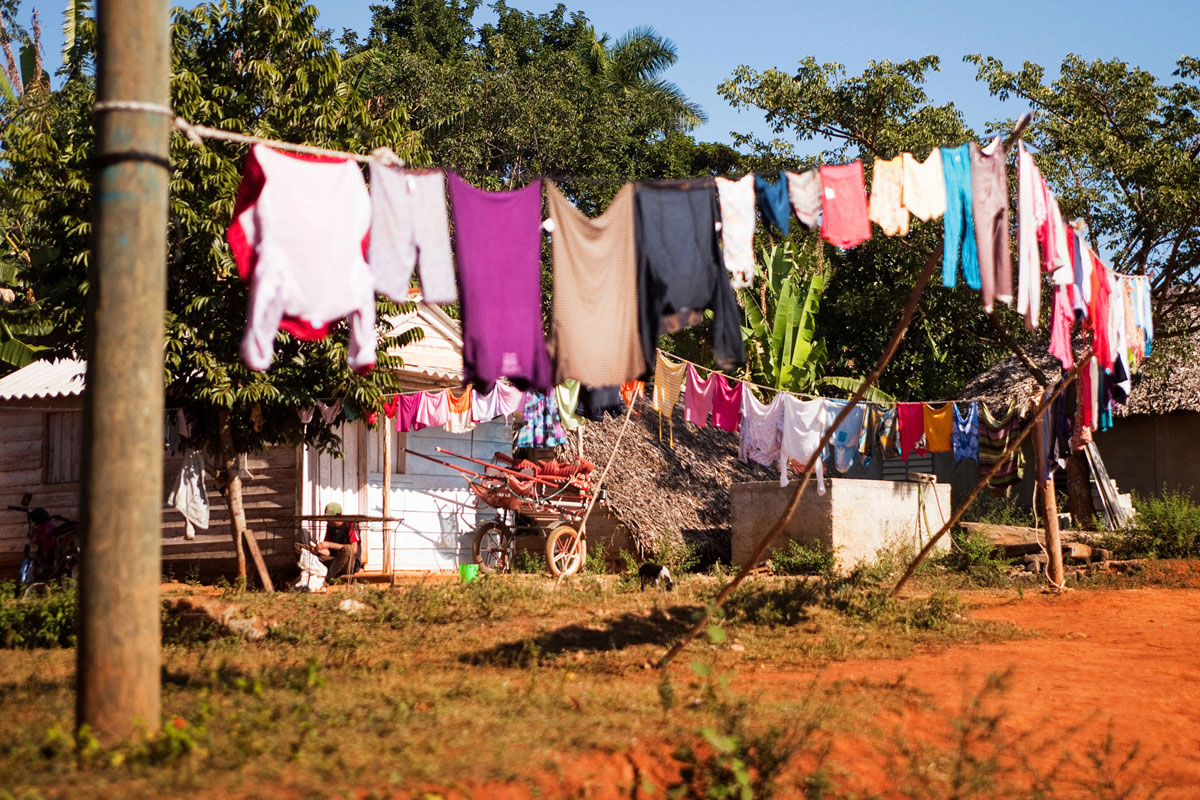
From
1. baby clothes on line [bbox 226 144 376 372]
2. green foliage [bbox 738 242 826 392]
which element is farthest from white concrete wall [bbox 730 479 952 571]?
baby clothes on line [bbox 226 144 376 372]

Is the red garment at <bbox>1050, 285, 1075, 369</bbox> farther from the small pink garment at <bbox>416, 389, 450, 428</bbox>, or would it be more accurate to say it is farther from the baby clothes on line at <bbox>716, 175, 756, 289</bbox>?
the small pink garment at <bbox>416, 389, 450, 428</bbox>

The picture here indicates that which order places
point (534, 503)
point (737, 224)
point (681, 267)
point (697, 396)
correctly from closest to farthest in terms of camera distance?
1. point (681, 267)
2. point (737, 224)
3. point (697, 396)
4. point (534, 503)

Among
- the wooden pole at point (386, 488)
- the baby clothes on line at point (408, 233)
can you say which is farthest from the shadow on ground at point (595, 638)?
the wooden pole at point (386, 488)

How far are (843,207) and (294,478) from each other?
28.1 ft

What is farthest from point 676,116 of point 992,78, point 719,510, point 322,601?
point 322,601

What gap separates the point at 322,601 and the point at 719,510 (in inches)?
340

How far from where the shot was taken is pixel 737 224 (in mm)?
6938

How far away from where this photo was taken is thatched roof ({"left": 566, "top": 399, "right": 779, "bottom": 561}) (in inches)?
603

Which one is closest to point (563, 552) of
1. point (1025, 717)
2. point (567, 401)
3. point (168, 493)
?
point (567, 401)

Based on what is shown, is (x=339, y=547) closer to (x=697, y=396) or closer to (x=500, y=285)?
(x=697, y=396)

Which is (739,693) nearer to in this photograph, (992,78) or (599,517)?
(599,517)

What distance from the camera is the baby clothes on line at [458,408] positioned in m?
13.1

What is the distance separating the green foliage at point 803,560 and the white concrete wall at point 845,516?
136 millimetres

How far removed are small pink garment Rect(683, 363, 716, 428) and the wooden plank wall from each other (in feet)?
16.1
